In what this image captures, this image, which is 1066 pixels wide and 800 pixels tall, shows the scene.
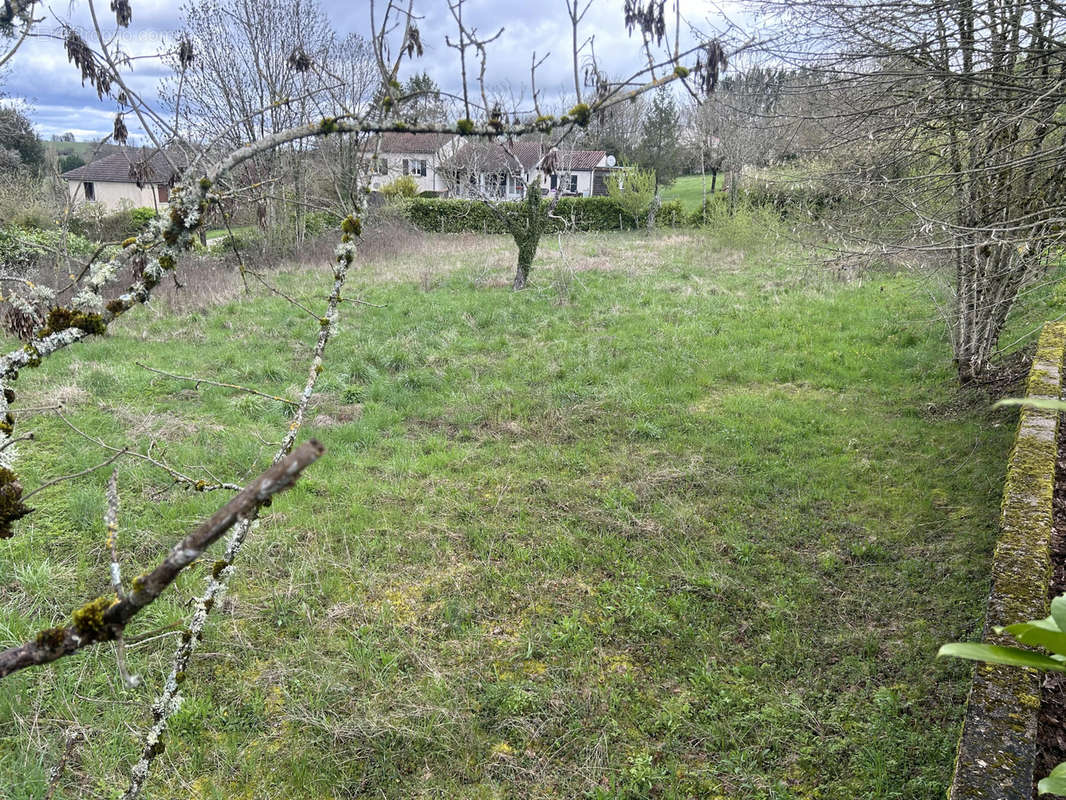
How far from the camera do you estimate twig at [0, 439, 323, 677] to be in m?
0.85

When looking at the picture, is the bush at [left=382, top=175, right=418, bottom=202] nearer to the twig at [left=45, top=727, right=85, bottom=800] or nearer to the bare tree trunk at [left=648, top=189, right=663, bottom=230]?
the bare tree trunk at [left=648, top=189, right=663, bottom=230]

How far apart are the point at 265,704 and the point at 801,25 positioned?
21.2 feet

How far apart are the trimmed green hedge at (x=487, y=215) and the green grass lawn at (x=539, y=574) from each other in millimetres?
17821

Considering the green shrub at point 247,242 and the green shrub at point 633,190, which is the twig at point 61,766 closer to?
the green shrub at point 247,242

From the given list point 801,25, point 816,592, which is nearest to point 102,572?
point 816,592

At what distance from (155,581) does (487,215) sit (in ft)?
80.5

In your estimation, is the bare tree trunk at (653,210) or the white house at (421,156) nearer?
the bare tree trunk at (653,210)

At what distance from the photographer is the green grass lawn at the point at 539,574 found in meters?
3.07

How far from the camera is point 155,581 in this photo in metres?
1.01

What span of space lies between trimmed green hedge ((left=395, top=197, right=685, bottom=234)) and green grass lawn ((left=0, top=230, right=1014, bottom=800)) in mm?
17821

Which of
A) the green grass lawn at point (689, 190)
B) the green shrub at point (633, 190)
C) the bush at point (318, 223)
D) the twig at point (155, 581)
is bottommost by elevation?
the twig at point (155, 581)

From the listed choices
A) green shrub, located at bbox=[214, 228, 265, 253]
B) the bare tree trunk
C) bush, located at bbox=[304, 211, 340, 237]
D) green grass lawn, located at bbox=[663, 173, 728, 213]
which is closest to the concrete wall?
green shrub, located at bbox=[214, 228, 265, 253]

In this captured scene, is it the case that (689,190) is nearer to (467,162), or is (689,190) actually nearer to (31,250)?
(467,162)

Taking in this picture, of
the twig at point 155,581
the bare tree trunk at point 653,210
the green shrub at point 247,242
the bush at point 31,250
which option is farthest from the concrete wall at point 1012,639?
the bare tree trunk at point 653,210
